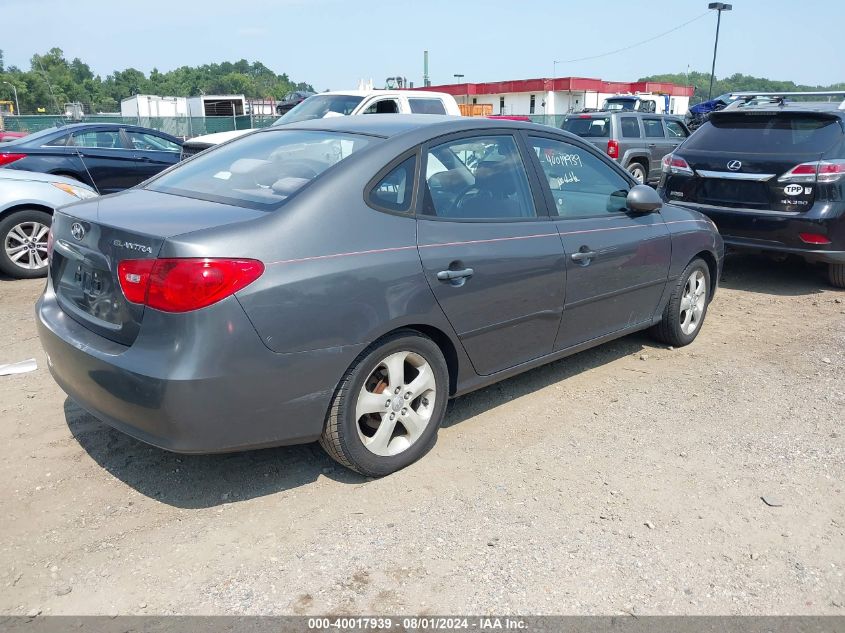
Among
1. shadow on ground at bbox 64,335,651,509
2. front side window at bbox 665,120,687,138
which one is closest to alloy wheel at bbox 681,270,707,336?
shadow on ground at bbox 64,335,651,509

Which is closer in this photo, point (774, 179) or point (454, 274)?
point (454, 274)

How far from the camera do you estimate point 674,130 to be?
16234 mm

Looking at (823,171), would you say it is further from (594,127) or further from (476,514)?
(594,127)

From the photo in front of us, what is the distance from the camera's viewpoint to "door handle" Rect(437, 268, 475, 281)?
3531mm

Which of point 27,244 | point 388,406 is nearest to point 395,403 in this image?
point 388,406

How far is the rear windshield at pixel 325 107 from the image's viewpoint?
10531 mm

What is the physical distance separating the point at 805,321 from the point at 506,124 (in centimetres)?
373

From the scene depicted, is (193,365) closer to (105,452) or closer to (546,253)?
(105,452)

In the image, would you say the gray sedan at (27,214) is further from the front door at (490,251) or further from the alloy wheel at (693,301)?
the alloy wheel at (693,301)

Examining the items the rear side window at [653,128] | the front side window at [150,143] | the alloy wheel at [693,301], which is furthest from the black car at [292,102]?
the alloy wheel at [693,301]

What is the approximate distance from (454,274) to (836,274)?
5518 millimetres

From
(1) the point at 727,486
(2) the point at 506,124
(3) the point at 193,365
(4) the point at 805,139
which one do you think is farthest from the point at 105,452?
(4) the point at 805,139

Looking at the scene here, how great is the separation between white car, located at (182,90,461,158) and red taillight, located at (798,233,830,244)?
5.26m

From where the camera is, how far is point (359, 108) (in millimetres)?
10266
